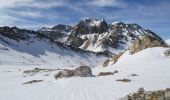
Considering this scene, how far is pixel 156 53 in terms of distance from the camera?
58750 millimetres

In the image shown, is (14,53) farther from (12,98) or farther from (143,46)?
(12,98)

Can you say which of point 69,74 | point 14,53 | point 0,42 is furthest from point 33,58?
point 69,74

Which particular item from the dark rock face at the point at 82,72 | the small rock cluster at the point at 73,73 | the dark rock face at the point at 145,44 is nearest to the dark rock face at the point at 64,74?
the small rock cluster at the point at 73,73

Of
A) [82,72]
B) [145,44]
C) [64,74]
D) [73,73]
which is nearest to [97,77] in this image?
[82,72]

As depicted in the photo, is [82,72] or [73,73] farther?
[82,72]

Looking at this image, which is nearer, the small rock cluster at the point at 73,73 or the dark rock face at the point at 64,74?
the dark rock face at the point at 64,74

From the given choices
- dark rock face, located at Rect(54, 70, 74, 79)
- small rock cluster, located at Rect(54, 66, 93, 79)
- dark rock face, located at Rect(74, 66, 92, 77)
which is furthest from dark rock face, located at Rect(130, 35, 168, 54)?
dark rock face, located at Rect(54, 70, 74, 79)

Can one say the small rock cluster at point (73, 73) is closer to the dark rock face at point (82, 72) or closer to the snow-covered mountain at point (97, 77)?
the dark rock face at point (82, 72)

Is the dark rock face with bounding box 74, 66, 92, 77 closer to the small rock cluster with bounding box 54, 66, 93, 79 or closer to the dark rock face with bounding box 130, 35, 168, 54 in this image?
the small rock cluster with bounding box 54, 66, 93, 79

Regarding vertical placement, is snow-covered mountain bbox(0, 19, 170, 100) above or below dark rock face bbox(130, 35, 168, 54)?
below

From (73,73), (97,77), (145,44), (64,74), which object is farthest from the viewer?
(145,44)

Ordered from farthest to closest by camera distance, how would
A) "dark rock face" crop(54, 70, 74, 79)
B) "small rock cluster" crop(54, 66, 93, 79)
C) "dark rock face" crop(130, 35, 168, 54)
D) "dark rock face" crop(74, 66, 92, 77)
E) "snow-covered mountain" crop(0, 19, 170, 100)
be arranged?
"dark rock face" crop(130, 35, 168, 54) → "dark rock face" crop(74, 66, 92, 77) → "small rock cluster" crop(54, 66, 93, 79) → "dark rock face" crop(54, 70, 74, 79) → "snow-covered mountain" crop(0, 19, 170, 100)

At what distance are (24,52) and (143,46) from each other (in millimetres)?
128403

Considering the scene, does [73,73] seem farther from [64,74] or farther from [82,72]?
[64,74]
